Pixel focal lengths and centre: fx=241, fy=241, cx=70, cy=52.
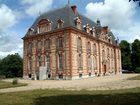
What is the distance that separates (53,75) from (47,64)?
254cm

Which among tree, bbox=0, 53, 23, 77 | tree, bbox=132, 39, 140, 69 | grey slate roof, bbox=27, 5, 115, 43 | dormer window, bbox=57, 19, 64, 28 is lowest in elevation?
tree, bbox=0, 53, 23, 77

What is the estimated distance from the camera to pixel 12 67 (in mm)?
57562

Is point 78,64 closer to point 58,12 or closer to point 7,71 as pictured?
point 58,12

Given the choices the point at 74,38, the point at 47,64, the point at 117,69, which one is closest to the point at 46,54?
the point at 47,64

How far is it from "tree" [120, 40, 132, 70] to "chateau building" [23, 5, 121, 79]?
21270 millimetres

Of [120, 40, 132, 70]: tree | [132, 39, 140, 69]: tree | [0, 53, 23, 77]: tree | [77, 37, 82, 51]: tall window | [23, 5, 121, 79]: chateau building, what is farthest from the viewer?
[120, 40, 132, 70]: tree

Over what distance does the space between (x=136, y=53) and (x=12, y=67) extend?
118 feet

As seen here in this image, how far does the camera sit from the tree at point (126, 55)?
7056 centimetres

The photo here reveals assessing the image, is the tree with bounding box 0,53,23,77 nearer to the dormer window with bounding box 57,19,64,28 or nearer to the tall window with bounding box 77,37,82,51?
the dormer window with bounding box 57,19,64,28

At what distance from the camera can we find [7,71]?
57.7 meters

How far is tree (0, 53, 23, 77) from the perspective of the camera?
189ft

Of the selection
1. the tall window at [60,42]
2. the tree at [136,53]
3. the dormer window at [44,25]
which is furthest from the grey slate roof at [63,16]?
the tree at [136,53]

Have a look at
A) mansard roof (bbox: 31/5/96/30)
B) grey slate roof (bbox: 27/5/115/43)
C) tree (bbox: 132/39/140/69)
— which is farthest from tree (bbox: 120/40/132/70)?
mansard roof (bbox: 31/5/96/30)

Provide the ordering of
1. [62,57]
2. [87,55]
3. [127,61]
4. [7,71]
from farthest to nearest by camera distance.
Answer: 1. [127,61]
2. [7,71]
3. [87,55]
4. [62,57]
